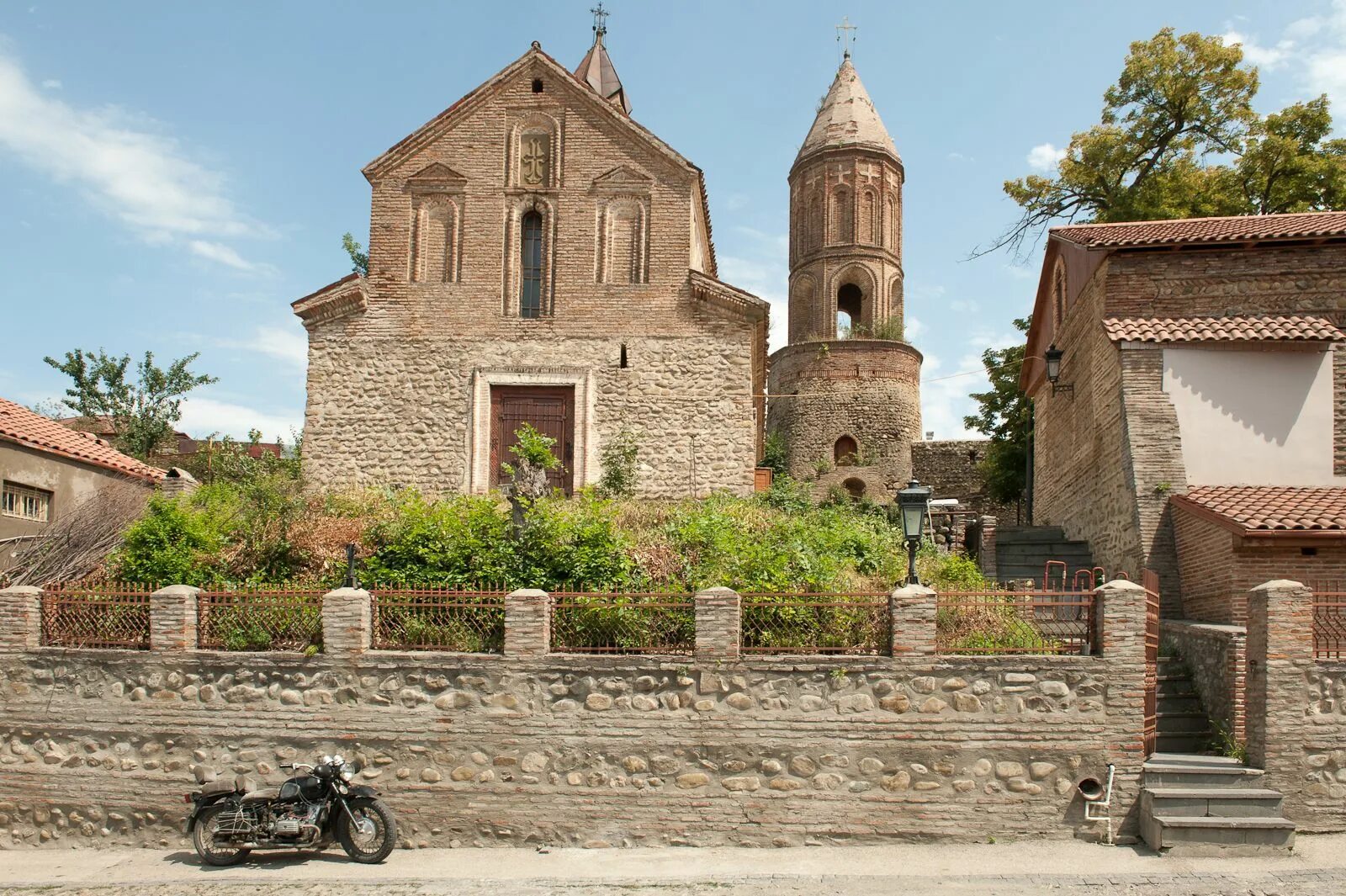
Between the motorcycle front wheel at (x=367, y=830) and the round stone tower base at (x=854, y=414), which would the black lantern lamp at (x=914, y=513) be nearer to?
the motorcycle front wheel at (x=367, y=830)

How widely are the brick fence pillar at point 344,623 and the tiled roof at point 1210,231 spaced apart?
11.7 meters

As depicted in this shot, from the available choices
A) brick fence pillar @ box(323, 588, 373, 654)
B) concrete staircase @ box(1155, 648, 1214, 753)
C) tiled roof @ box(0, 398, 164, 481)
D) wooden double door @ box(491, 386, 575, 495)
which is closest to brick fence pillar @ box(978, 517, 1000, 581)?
concrete staircase @ box(1155, 648, 1214, 753)

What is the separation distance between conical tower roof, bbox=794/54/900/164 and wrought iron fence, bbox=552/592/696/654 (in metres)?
25.6

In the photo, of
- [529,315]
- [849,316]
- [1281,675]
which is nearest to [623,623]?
[1281,675]

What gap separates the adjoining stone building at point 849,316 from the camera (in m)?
31.5

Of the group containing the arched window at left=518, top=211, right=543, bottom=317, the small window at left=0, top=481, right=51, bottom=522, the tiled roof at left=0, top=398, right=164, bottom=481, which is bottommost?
the small window at left=0, top=481, right=51, bottom=522

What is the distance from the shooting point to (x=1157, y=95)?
24344 millimetres

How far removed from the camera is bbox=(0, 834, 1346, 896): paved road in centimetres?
837

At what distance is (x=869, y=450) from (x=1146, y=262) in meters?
16.1

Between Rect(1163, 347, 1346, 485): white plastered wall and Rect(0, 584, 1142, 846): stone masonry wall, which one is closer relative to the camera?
Rect(0, 584, 1142, 846): stone masonry wall

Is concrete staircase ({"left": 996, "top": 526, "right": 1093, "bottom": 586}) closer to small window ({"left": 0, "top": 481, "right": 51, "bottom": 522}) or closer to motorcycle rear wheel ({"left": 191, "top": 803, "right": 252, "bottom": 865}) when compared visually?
motorcycle rear wheel ({"left": 191, "top": 803, "right": 252, "bottom": 865})

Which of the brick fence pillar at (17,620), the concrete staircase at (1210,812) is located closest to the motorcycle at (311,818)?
the brick fence pillar at (17,620)

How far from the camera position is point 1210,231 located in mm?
15938

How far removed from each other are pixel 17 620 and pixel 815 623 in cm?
814
